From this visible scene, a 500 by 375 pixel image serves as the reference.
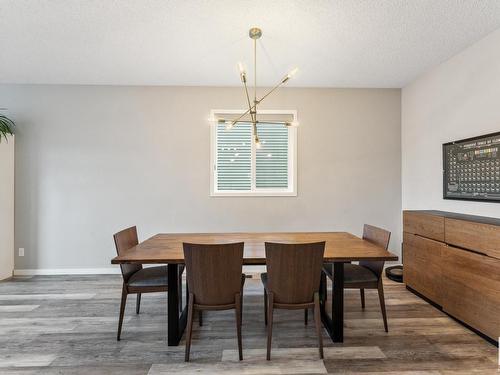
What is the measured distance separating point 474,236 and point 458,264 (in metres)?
0.32

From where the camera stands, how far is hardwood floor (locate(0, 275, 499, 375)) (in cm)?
189

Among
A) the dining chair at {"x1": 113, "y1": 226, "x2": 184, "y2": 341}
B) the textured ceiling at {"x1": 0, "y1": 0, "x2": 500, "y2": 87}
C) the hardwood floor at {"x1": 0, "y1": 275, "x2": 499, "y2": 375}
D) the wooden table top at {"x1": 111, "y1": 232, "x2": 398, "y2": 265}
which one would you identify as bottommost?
the hardwood floor at {"x1": 0, "y1": 275, "x2": 499, "y2": 375}

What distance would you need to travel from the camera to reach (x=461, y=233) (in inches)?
94.1

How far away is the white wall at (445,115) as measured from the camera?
8.48 ft

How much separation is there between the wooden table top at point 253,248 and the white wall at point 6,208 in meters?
2.52

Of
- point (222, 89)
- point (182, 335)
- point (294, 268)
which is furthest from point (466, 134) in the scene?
point (182, 335)

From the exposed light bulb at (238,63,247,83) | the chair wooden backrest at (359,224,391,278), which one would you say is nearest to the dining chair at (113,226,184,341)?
the exposed light bulb at (238,63,247,83)

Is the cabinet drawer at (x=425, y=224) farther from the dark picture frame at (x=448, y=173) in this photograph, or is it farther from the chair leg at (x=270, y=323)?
the chair leg at (x=270, y=323)

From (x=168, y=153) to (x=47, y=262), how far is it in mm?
2316

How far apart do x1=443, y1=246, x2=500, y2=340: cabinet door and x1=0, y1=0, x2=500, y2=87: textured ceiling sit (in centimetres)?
207

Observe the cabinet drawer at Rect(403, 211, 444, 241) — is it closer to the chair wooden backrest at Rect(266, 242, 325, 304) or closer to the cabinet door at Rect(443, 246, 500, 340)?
the cabinet door at Rect(443, 246, 500, 340)

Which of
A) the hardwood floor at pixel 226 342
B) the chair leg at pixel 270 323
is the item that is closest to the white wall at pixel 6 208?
the hardwood floor at pixel 226 342

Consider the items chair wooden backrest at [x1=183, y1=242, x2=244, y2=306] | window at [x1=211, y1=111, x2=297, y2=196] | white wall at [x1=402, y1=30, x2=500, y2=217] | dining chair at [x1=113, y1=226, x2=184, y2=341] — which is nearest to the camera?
chair wooden backrest at [x1=183, y1=242, x2=244, y2=306]

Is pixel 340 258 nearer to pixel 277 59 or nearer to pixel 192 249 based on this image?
pixel 192 249
